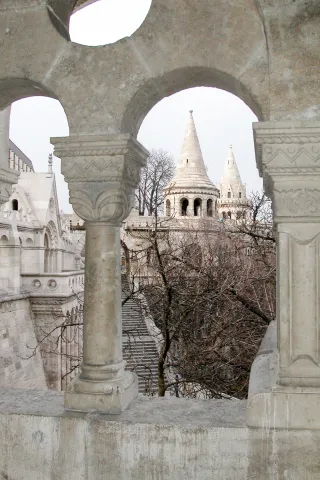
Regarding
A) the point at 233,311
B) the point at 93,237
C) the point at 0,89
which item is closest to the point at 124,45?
the point at 0,89

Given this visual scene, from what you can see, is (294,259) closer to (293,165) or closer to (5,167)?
(293,165)

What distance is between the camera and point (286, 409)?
274 centimetres

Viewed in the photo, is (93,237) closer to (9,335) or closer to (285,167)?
(285,167)

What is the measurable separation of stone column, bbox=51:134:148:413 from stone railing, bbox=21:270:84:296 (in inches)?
569

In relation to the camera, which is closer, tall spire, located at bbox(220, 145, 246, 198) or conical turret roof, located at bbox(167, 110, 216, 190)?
conical turret roof, located at bbox(167, 110, 216, 190)

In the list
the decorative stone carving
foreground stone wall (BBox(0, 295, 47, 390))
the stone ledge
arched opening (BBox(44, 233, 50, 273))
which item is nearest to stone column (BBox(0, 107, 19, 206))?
the stone ledge

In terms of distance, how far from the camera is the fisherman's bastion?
2773 millimetres

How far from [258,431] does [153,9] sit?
7.98 feet

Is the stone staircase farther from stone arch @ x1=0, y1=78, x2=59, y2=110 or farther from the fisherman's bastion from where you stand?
stone arch @ x1=0, y1=78, x2=59, y2=110

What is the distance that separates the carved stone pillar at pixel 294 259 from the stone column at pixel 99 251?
0.80 metres

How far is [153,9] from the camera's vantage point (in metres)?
3.07

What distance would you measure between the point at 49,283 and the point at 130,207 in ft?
49.3

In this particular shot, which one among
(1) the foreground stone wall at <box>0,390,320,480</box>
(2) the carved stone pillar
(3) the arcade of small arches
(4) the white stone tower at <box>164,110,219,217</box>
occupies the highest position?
(4) the white stone tower at <box>164,110,219,217</box>

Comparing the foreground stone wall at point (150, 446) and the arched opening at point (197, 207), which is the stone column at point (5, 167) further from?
the arched opening at point (197, 207)
